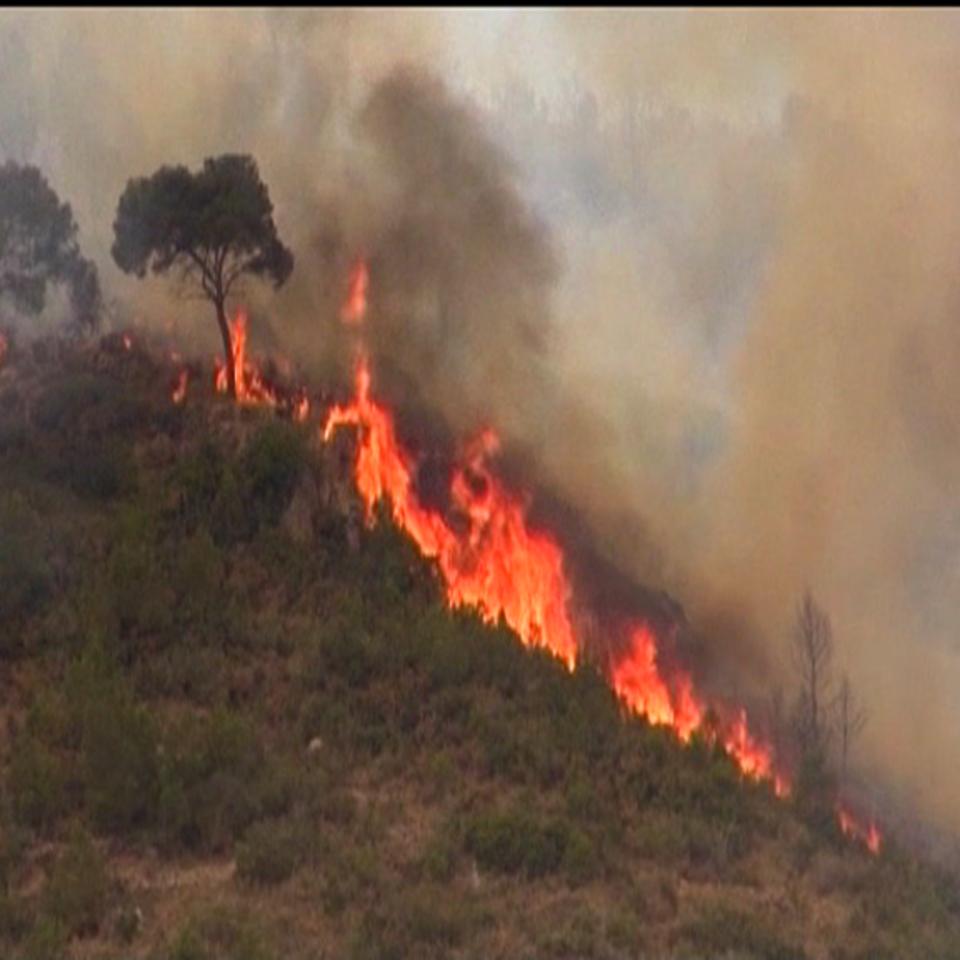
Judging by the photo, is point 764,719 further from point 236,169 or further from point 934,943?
point 236,169

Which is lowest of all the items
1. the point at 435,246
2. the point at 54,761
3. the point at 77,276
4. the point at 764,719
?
the point at 54,761

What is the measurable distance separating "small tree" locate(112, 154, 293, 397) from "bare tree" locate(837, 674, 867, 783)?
41.0 ft

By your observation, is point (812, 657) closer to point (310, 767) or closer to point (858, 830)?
point (858, 830)

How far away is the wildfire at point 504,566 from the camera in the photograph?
29797 mm

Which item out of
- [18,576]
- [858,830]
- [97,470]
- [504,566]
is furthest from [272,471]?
[858,830]

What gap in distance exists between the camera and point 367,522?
29.5 m

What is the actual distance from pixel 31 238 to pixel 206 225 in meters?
6.94

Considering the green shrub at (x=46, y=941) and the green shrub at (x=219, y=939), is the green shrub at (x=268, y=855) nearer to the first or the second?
the green shrub at (x=219, y=939)

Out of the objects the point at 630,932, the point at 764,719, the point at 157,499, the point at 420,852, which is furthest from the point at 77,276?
the point at 630,932

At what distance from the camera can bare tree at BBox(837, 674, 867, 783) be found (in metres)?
33.1

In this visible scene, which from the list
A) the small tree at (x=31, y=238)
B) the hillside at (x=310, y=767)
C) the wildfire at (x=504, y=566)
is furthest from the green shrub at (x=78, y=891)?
the small tree at (x=31, y=238)

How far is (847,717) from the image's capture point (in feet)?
113

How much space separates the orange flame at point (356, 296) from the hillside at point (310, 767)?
20.9ft

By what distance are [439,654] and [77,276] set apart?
54.2 feet
